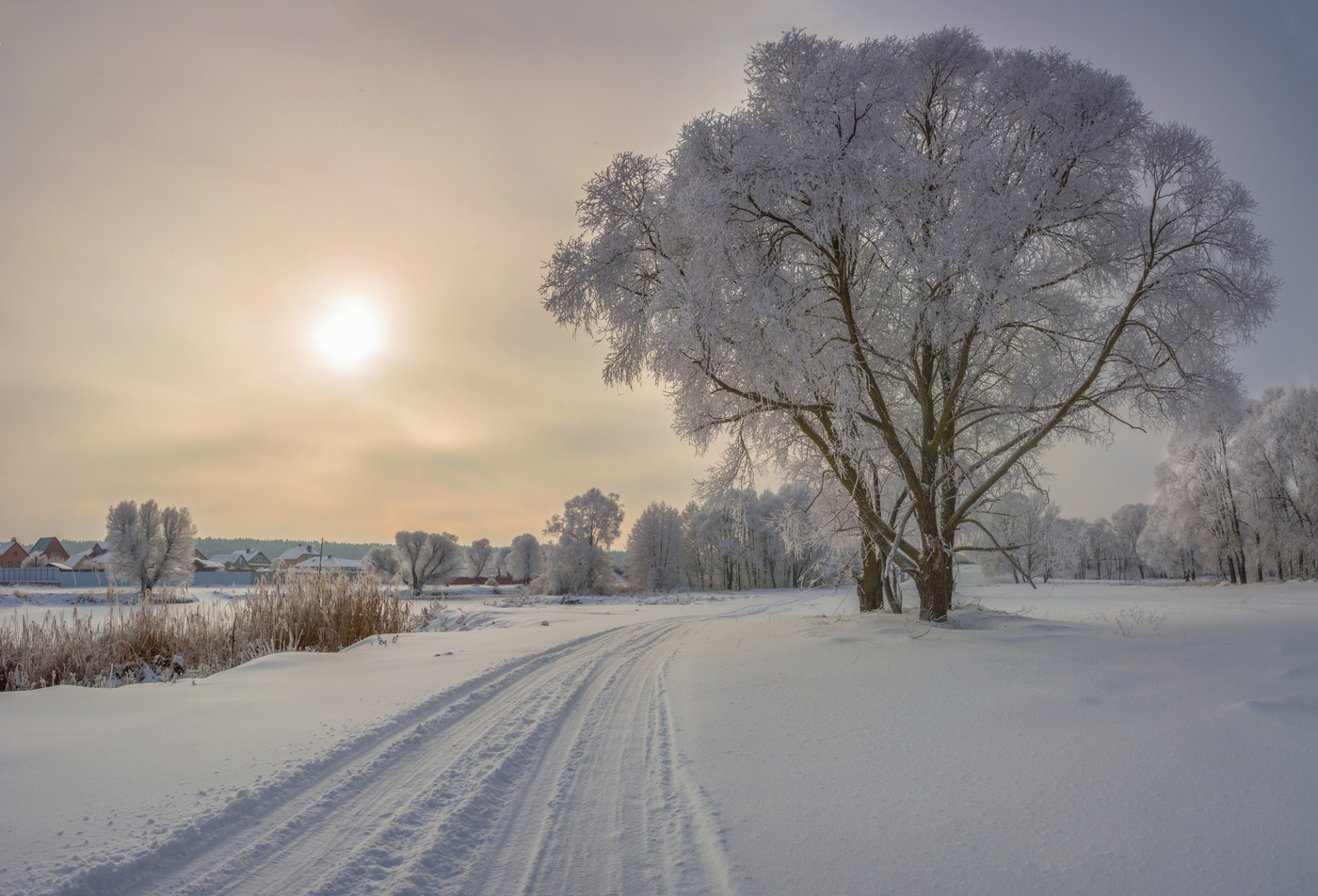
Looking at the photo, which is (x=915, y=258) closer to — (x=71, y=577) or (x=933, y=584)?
(x=933, y=584)

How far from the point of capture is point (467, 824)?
107 inches

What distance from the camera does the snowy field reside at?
2289 mm

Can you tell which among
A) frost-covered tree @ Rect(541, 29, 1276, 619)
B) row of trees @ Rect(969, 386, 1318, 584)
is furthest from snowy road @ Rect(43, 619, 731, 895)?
row of trees @ Rect(969, 386, 1318, 584)

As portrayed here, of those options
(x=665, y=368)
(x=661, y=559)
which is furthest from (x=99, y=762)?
(x=661, y=559)

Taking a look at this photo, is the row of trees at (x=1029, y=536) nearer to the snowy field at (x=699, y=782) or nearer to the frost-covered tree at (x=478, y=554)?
the snowy field at (x=699, y=782)

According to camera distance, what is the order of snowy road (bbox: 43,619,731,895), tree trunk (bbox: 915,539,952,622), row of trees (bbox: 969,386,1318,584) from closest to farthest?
snowy road (bbox: 43,619,731,895), tree trunk (bbox: 915,539,952,622), row of trees (bbox: 969,386,1318,584)

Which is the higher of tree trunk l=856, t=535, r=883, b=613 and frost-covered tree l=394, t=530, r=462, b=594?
tree trunk l=856, t=535, r=883, b=613

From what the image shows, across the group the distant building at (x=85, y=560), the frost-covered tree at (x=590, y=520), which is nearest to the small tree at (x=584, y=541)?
the frost-covered tree at (x=590, y=520)

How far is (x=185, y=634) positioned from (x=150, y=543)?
47115 millimetres

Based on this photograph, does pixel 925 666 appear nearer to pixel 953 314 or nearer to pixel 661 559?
pixel 953 314

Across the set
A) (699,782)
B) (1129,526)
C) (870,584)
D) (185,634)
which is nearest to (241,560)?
(185,634)

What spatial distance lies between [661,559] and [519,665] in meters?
51.4

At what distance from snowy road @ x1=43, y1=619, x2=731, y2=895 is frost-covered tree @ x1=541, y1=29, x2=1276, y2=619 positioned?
14.9 feet

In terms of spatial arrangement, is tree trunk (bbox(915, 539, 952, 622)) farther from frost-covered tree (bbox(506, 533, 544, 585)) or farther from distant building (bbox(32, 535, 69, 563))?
distant building (bbox(32, 535, 69, 563))
